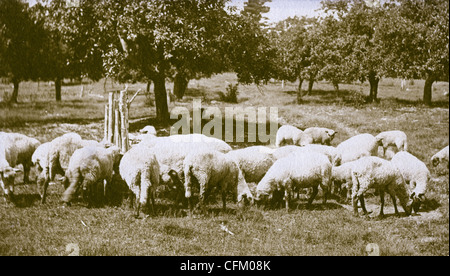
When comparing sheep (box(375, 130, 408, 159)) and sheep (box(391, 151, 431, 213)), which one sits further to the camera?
sheep (box(375, 130, 408, 159))

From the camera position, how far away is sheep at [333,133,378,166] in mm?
10273

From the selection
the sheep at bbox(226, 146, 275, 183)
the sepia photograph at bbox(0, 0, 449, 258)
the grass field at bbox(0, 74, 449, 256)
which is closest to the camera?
the grass field at bbox(0, 74, 449, 256)

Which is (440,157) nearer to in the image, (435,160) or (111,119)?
(435,160)

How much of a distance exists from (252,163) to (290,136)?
9.97 ft

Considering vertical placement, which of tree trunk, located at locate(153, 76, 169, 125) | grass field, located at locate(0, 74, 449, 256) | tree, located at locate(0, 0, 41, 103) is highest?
tree, located at locate(0, 0, 41, 103)

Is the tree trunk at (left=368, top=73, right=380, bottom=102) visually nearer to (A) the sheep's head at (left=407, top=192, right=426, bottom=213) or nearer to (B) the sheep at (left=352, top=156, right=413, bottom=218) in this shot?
(B) the sheep at (left=352, top=156, right=413, bottom=218)

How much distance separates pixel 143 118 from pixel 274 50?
518 centimetres

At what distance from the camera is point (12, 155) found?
9.23 m

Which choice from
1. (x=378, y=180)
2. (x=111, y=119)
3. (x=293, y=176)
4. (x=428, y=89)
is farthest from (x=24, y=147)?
(x=428, y=89)

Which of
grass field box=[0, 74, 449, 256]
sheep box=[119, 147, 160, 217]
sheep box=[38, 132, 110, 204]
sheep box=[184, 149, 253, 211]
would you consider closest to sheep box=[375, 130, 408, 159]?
grass field box=[0, 74, 449, 256]

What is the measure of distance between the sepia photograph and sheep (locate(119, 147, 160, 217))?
3 cm

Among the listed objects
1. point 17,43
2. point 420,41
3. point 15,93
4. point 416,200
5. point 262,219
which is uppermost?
point 420,41

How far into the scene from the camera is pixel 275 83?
16734 mm
